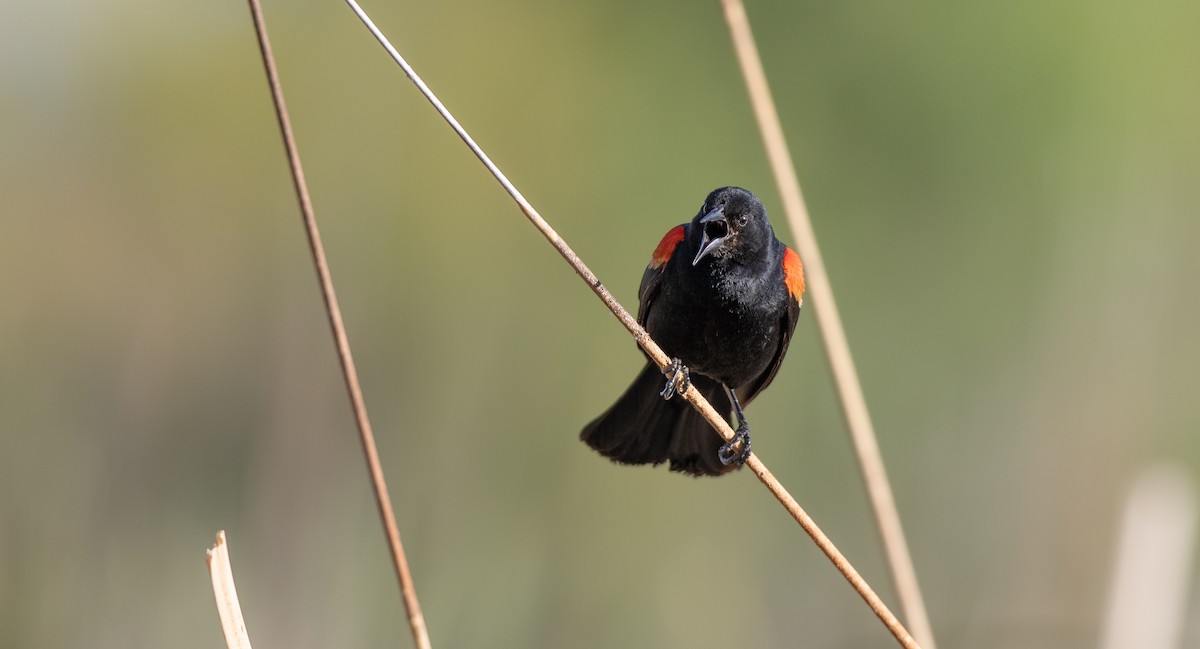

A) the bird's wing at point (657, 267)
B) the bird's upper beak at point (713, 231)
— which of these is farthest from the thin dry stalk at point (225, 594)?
the bird's wing at point (657, 267)

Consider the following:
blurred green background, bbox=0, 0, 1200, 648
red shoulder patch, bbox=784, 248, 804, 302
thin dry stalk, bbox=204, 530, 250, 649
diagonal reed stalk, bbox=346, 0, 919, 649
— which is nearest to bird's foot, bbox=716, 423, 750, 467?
red shoulder patch, bbox=784, 248, 804, 302

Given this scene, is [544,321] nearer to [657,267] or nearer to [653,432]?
[653,432]

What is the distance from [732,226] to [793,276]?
44cm

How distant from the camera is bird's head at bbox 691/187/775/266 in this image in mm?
2887

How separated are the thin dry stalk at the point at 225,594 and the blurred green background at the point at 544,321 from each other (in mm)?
3084

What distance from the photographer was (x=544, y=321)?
7.28 m

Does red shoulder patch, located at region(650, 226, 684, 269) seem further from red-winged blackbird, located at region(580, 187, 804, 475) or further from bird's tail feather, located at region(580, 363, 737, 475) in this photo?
bird's tail feather, located at region(580, 363, 737, 475)

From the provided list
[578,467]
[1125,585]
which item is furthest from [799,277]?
[578,467]

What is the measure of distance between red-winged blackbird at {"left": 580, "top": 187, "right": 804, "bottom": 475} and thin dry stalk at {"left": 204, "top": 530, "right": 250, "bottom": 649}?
1.23 meters

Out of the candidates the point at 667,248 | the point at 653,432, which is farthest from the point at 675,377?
the point at 653,432

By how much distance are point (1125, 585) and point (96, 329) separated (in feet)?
18.5

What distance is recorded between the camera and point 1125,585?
3.72 m

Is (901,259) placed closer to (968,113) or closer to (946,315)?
(946,315)

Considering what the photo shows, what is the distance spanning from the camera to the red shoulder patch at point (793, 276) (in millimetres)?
3278
